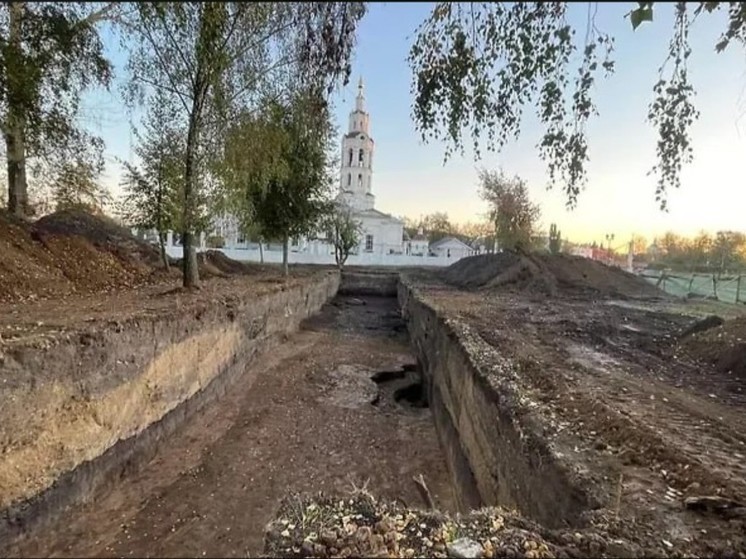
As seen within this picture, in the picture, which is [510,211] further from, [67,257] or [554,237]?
[67,257]

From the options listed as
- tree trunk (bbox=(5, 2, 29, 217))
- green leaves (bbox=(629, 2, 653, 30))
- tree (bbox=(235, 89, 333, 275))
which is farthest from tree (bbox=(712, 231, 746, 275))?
tree trunk (bbox=(5, 2, 29, 217))

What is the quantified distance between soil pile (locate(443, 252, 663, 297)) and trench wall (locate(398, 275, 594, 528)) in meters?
8.64

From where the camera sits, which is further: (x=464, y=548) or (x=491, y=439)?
(x=491, y=439)

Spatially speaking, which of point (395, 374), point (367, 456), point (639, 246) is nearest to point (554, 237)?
point (639, 246)

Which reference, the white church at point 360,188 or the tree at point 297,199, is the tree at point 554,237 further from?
the tree at point 297,199

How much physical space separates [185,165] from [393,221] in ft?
90.5

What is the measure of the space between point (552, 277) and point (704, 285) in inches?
166

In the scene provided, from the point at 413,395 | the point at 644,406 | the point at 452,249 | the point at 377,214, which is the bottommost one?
the point at 413,395

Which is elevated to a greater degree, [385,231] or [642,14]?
[385,231]

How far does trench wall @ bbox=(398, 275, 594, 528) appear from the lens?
2.51m

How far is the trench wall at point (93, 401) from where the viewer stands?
3238mm

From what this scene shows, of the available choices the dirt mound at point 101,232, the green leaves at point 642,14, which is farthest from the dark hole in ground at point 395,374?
the green leaves at point 642,14

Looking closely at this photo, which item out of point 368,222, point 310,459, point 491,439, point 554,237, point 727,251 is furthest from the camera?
point 368,222

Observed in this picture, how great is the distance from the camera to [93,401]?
403cm
